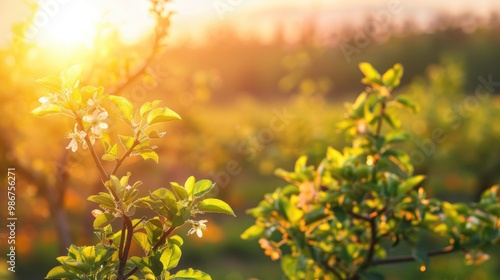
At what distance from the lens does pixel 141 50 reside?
554cm

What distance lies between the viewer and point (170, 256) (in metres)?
1.74

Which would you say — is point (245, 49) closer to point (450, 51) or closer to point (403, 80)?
point (403, 80)

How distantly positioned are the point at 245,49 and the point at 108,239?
29.0 m

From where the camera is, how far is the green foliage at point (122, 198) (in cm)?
158

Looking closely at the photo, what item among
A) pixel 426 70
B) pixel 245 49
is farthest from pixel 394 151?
pixel 245 49

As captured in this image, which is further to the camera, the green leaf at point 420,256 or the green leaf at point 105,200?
the green leaf at point 420,256

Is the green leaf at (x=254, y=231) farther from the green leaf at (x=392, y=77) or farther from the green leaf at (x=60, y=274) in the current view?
the green leaf at (x=60, y=274)

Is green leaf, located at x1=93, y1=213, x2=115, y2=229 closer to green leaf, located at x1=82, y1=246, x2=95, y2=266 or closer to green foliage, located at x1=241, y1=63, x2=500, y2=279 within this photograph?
green leaf, located at x1=82, y1=246, x2=95, y2=266

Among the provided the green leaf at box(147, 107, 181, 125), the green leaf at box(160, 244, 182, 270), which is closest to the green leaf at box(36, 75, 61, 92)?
the green leaf at box(147, 107, 181, 125)

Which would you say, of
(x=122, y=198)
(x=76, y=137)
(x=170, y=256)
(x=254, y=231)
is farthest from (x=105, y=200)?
(x=254, y=231)

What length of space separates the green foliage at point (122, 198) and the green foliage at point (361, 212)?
2.54 feet

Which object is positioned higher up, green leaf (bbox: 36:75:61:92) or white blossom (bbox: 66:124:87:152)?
green leaf (bbox: 36:75:61:92)

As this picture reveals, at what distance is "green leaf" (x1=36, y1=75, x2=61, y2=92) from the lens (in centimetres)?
158

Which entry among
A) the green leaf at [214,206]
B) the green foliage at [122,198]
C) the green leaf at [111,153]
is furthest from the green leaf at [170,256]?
the green leaf at [111,153]
